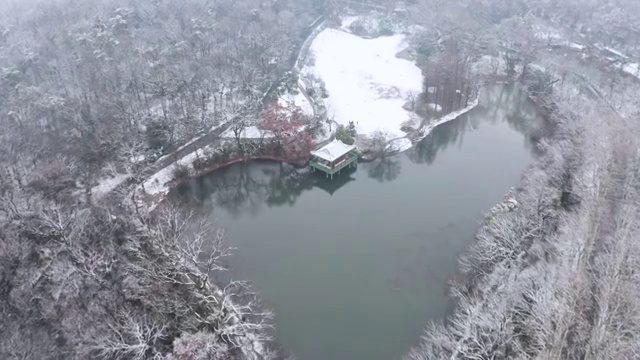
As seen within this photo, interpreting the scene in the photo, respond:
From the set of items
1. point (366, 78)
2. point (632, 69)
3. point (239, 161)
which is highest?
point (632, 69)

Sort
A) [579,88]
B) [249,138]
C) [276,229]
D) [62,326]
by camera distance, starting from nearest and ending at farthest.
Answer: [62,326] < [276,229] < [249,138] < [579,88]

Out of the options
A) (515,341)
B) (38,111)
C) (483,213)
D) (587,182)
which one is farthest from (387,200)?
(38,111)

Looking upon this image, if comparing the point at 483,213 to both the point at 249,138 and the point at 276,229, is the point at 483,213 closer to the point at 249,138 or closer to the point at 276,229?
the point at 276,229

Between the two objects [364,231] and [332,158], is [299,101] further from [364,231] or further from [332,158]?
[364,231]

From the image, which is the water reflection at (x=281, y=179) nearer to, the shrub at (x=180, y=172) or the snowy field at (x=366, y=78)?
the shrub at (x=180, y=172)

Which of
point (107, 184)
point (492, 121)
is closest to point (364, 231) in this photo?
point (107, 184)

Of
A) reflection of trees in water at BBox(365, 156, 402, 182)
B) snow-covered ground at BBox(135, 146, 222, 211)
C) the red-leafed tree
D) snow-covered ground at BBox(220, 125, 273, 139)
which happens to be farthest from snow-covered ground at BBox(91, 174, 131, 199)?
reflection of trees in water at BBox(365, 156, 402, 182)

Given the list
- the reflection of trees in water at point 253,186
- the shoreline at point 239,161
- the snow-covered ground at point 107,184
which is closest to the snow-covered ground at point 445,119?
the shoreline at point 239,161
